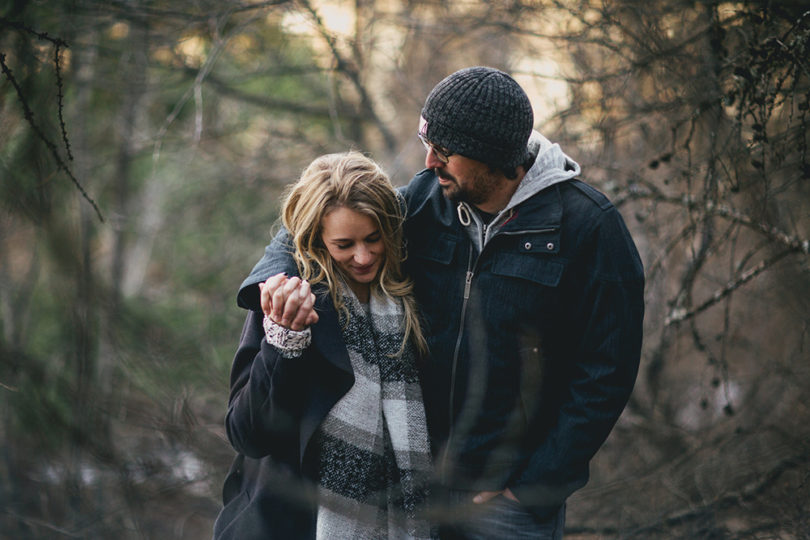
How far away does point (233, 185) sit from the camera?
285 inches

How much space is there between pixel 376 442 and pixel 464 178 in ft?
2.88

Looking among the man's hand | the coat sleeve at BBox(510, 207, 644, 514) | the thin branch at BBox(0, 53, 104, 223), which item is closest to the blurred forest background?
the thin branch at BBox(0, 53, 104, 223)

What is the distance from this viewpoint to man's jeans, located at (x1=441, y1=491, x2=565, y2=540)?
220cm

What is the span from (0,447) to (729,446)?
486 centimetres

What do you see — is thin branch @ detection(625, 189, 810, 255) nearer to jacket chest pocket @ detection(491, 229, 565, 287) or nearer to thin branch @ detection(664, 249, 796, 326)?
thin branch @ detection(664, 249, 796, 326)

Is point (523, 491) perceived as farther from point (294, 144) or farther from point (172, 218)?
point (172, 218)

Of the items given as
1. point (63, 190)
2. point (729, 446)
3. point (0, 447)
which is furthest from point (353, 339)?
point (0, 447)

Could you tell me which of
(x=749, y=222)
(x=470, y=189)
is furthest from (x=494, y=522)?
(x=749, y=222)

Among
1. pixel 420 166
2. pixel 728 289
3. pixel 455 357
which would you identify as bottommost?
pixel 455 357

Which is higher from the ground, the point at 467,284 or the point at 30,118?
the point at 30,118

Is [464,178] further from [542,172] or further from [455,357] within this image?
[455,357]

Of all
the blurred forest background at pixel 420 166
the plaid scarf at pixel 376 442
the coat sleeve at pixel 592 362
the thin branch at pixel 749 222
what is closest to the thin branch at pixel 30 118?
the blurred forest background at pixel 420 166

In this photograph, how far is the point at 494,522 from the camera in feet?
7.27

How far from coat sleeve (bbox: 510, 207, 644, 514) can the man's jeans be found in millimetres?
57
